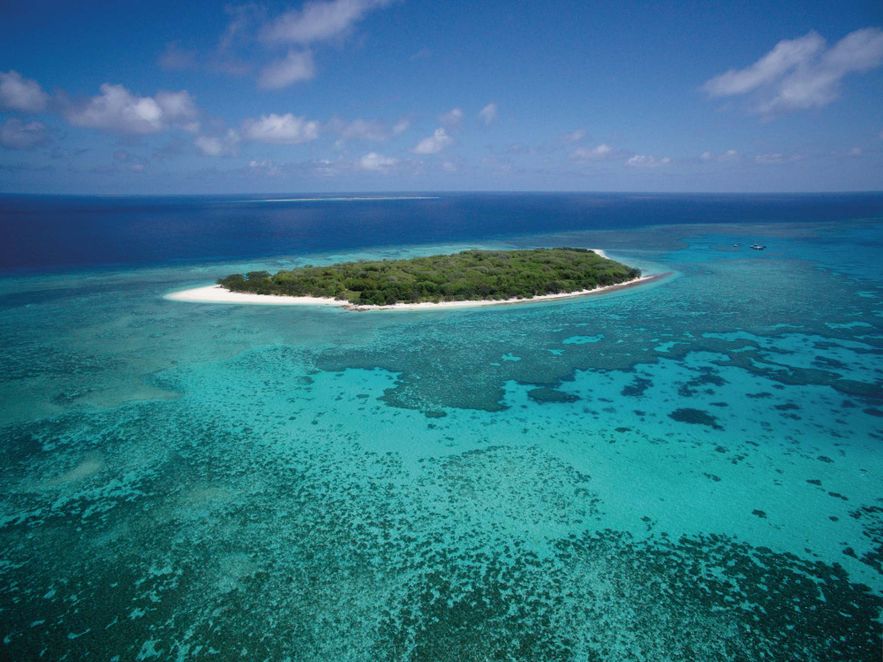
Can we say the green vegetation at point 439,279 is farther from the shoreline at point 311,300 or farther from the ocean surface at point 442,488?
the ocean surface at point 442,488

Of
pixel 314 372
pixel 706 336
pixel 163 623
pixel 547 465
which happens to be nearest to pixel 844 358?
pixel 706 336

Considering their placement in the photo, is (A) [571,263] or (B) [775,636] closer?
(B) [775,636]

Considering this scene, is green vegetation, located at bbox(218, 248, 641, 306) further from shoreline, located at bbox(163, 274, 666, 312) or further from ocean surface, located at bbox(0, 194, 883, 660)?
ocean surface, located at bbox(0, 194, 883, 660)

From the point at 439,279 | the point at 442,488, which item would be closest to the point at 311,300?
the point at 439,279

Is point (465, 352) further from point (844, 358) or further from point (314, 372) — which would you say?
point (844, 358)

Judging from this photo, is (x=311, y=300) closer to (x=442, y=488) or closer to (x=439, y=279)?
(x=439, y=279)

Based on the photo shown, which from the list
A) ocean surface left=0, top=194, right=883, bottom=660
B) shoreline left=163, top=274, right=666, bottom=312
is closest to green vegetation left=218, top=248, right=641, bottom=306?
shoreline left=163, top=274, right=666, bottom=312
